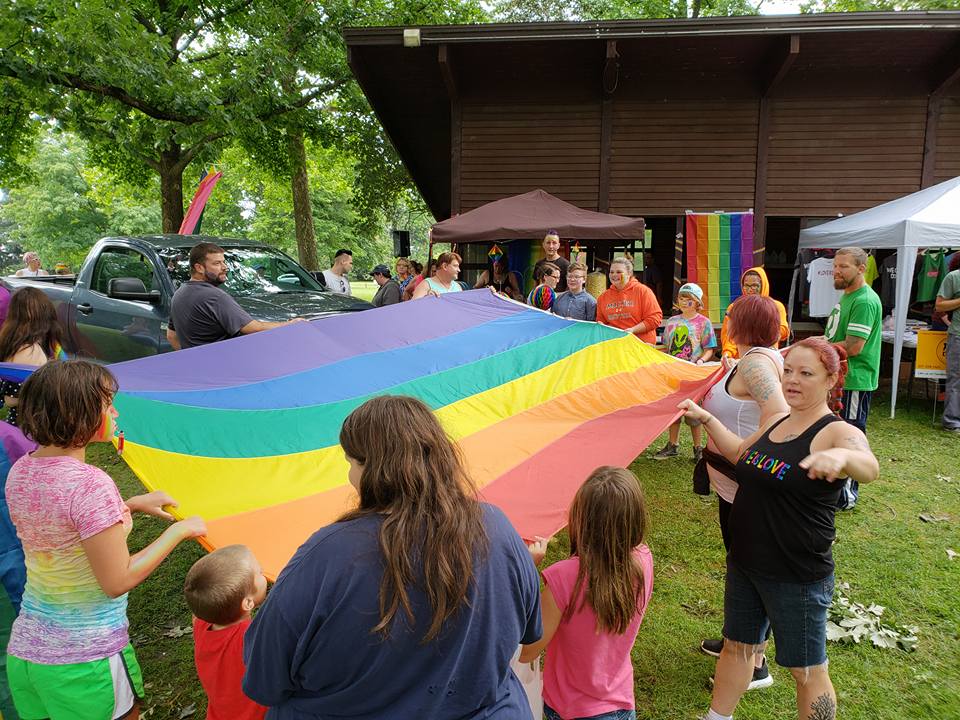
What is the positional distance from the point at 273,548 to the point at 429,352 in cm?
218

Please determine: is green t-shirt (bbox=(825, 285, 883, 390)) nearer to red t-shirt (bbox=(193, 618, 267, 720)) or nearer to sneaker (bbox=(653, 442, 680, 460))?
sneaker (bbox=(653, 442, 680, 460))

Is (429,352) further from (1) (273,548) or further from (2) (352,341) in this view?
(1) (273,548)

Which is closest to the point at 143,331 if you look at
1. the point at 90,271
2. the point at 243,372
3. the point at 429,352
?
the point at 90,271

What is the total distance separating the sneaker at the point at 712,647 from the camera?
123 inches

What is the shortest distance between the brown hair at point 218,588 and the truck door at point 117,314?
161 inches

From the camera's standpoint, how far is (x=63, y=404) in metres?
1.80

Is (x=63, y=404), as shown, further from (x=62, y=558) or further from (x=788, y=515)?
(x=788, y=515)

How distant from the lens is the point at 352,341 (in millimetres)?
4152


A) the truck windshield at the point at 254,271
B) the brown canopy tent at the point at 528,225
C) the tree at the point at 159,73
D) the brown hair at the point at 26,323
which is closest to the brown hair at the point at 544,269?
the brown canopy tent at the point at 528,225

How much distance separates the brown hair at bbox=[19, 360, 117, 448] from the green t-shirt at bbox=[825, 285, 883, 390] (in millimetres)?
4920

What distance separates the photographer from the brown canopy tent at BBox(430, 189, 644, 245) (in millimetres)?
8109

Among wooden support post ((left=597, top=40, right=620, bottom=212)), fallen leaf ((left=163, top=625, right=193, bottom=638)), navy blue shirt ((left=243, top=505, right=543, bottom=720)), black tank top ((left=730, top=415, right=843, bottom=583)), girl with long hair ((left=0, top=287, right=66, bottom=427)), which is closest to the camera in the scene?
navy blue shirt ((left=243, top=505, right=543, bottom=720))

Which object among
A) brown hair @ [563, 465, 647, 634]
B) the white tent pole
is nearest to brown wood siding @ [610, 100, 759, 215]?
the white tent pole

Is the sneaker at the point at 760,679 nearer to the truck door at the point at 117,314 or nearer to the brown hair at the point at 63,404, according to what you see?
the brown hair at the point at 63,404
